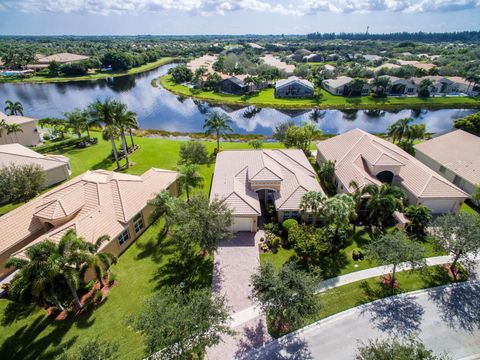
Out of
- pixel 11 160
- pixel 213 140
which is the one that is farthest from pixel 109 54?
pixel 11 160

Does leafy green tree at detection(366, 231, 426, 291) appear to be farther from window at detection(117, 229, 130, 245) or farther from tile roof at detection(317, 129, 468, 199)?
window at detection(117, 229, 130, 245)

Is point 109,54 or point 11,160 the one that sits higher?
point 109,54

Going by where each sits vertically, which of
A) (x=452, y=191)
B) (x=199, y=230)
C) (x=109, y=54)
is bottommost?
(x=452, y=191)

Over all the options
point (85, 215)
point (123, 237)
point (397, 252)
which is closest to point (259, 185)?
point (397, 252)

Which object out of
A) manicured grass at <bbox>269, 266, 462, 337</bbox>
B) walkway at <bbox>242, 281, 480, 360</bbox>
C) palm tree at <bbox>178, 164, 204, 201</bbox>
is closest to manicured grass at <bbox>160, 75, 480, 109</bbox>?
palm tree at <bbox>178, 164, 204, 201</bbox>

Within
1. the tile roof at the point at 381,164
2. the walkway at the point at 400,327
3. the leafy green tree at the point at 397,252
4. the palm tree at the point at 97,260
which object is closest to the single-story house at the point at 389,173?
the tile roof at the point at 381,164

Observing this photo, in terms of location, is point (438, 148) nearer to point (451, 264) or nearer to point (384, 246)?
point (451, 264)
